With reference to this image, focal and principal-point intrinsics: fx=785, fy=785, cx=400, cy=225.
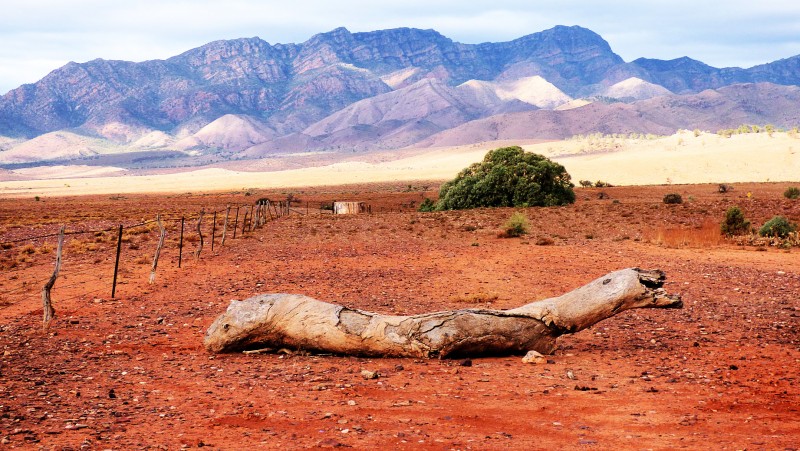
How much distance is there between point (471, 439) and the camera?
7.39 m

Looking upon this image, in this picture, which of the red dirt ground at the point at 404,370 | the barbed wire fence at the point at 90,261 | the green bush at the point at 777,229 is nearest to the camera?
the red dirt ground at the point at 404,370

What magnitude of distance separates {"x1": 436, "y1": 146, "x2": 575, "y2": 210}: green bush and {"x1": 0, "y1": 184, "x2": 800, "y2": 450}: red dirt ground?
1948 cm

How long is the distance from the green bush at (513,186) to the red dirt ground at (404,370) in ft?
63.9

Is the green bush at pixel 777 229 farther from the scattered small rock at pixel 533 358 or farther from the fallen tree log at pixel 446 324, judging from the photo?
the scattered small rock at pixel 533 358

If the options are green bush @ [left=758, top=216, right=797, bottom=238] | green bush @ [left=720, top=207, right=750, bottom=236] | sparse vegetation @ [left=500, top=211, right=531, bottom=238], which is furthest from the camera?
sparse vegetation @ [left=500, top=211, right=531, bottom=238]

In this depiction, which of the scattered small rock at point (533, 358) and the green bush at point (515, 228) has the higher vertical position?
the green bush at point (515, 228)

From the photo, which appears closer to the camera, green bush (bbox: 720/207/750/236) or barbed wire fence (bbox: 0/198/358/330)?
barbed wire fence (bbox: 0/198/358/330)

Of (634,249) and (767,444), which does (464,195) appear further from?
(767,444)

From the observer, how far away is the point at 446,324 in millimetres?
10734

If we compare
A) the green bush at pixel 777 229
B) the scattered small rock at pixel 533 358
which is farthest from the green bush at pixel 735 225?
the scattered small rock at pixel 533 358

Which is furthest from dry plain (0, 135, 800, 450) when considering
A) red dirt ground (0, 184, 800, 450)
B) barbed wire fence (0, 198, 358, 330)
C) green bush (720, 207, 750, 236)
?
green bush (720, 207, 750, 236)

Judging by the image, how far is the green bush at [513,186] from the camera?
4319 cm

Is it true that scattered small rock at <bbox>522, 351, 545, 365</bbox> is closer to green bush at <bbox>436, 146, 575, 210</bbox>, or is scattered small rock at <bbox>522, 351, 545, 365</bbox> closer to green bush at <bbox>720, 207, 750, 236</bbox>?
green bush at <bbox>720, 207, 750, 236</bbox>

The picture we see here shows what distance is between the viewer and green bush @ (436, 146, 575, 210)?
4319 centimetres
